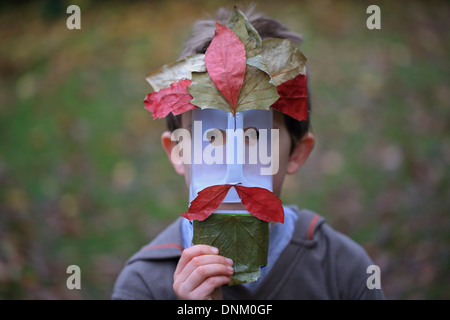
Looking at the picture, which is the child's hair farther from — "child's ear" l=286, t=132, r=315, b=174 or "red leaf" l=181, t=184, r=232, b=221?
"red leaf" l=181, t=184, r=232, b=221

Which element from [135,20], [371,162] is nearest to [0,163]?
[135,20]

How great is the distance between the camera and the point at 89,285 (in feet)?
8.54

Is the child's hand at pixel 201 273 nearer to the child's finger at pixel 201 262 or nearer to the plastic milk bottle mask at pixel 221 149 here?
the child's finger at pixel 201 262

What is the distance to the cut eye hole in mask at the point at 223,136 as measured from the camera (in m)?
1.31

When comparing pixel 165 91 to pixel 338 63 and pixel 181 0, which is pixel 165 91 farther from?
pixel 181 0

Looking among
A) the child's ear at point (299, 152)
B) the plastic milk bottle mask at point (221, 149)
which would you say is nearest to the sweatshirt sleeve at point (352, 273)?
the child's ear at point (299, 152)

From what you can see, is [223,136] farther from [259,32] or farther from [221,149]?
[259,32]

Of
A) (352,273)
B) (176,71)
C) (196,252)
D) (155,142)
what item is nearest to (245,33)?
(176,71)

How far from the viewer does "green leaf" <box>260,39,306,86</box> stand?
1.28 metres

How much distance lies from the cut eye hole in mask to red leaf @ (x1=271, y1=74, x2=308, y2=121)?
0.10 metres

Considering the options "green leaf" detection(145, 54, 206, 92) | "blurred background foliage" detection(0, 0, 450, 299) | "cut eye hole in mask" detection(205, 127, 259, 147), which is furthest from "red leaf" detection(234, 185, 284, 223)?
"blurred background foliage" detection(0, 0, 450, 299)

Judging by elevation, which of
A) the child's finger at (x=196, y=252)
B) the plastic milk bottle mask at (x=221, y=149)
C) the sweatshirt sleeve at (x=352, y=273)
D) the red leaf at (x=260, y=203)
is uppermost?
the plastic milk bottle mask at (x=221, y=149)

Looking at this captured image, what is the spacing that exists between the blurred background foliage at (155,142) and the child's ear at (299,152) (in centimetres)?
96
